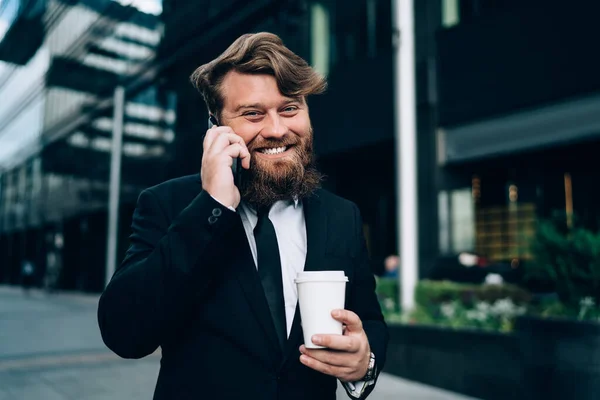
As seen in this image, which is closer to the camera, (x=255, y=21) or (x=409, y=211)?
(x=409, y=211)

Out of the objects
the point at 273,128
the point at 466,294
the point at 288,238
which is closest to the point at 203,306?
the point at 288,238

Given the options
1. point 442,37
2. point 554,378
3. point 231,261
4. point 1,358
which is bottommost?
point 1,358

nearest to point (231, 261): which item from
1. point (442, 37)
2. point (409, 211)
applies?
point (409, 211)

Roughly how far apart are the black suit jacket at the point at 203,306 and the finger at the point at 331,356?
6.7 inches

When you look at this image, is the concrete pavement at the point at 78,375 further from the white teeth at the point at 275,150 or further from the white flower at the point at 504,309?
the white teeth at the point at 275,150

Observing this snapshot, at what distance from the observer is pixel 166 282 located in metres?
1.20

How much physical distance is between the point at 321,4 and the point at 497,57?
6.38 m

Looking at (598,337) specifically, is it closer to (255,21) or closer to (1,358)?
(1,358)

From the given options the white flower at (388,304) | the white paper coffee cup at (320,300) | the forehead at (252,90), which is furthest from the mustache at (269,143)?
the white flower at (388,304)

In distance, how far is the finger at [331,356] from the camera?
1169 mm

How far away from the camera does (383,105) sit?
12.6 m

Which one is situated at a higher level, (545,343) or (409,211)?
(409,211)

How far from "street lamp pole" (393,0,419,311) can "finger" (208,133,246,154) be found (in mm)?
6325

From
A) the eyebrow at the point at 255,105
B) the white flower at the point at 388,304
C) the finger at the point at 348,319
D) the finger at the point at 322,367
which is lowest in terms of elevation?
the white flower at the point at 388,304
